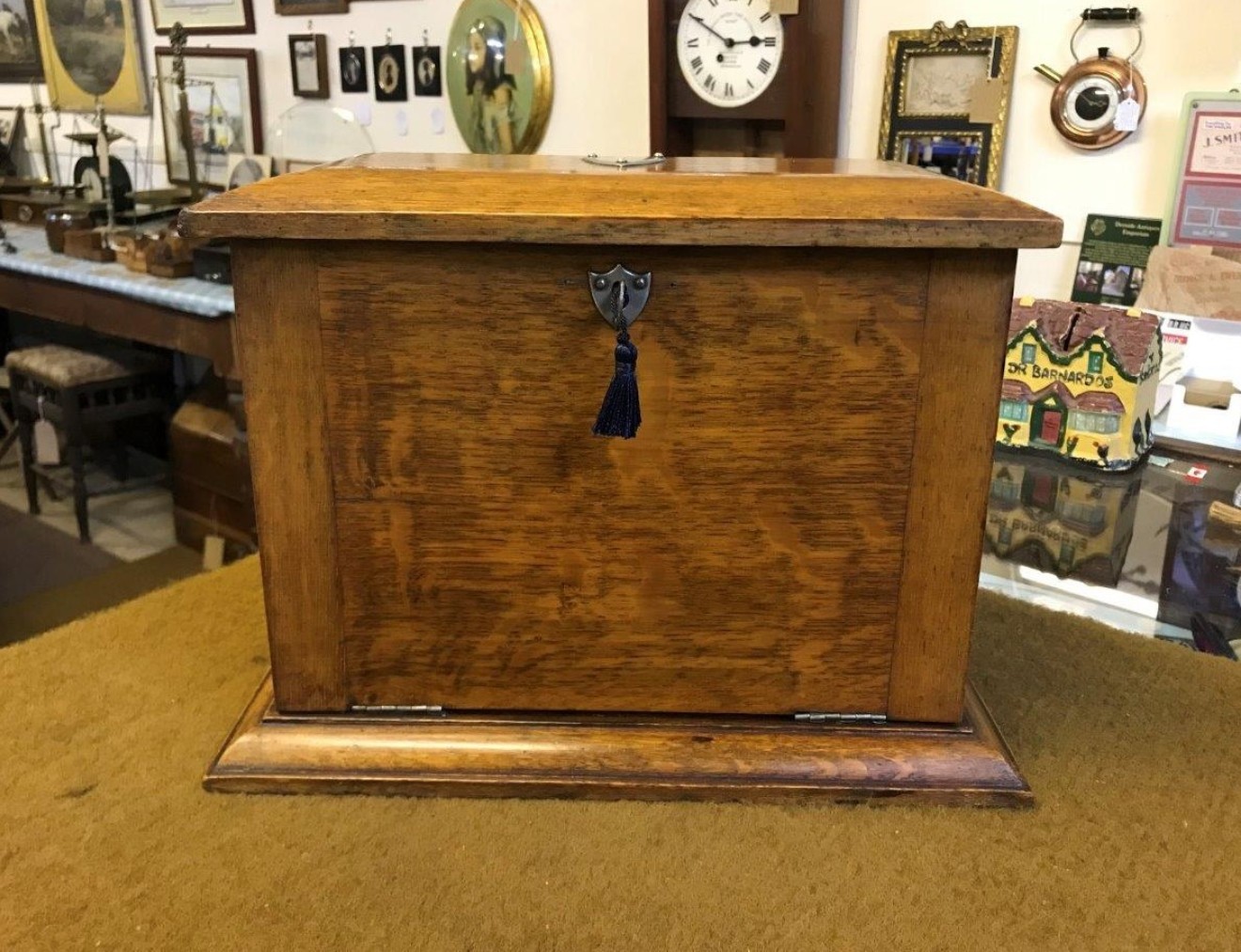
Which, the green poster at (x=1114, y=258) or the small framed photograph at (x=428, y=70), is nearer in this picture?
the green poster at (x=1114, y=258)

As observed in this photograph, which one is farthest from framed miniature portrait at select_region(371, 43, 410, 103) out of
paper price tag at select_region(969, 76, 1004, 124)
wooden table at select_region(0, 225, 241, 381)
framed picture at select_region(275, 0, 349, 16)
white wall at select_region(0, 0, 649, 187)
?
paper price tag at select_region(969, 76, 1004, 124)

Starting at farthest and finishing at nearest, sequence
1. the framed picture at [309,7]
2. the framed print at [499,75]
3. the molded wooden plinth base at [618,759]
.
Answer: the framed picture at [309,7] < the framed print at [499,75] < the molded wooden plinth base at [618,759]

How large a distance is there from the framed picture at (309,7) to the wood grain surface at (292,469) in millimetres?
1798

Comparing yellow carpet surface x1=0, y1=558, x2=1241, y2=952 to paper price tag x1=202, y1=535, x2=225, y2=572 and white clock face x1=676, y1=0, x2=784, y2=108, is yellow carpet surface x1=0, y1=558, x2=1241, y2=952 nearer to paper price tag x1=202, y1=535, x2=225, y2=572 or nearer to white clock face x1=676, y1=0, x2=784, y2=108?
white clock face x1=676, y1=0, x2=784, y2=108

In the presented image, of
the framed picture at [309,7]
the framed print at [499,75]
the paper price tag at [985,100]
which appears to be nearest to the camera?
the paper price tag at [985,100]

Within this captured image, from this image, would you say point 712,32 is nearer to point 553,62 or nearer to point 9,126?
point 553,62

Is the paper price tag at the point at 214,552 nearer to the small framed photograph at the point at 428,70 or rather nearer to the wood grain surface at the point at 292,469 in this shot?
the small framed photograph at the point at 428,70

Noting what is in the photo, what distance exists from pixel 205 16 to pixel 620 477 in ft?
7.66

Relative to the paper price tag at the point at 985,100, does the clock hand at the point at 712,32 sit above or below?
above

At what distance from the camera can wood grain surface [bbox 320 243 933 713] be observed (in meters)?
0.65

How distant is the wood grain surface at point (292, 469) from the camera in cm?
66

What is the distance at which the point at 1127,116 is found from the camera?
1.31 m

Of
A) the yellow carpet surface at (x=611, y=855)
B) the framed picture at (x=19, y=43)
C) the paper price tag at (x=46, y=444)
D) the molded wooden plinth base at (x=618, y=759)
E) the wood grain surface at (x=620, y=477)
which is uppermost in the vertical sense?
the framed picture at (x=19, y=43)

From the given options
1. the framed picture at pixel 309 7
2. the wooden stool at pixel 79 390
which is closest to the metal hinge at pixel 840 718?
the framed picture at pixel 309 7
